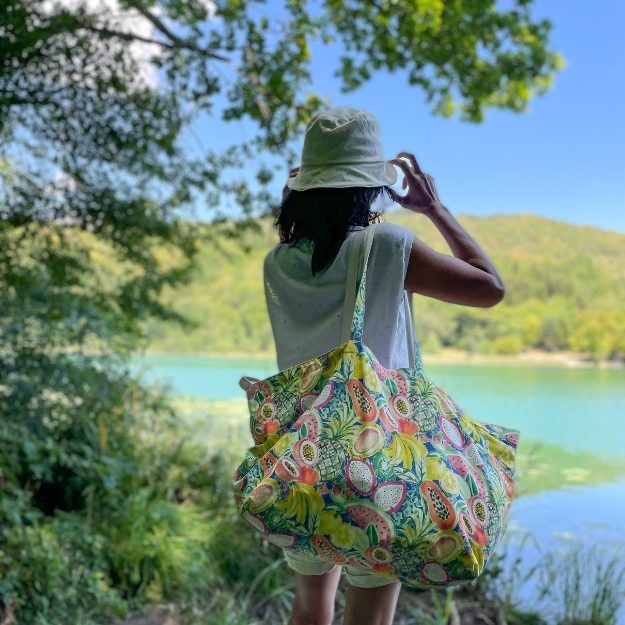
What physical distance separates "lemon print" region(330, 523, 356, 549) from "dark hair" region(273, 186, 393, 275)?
1.12 feet

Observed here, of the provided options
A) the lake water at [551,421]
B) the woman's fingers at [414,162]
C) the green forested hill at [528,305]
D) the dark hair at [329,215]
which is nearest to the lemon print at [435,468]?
the dark hair at [329,215]

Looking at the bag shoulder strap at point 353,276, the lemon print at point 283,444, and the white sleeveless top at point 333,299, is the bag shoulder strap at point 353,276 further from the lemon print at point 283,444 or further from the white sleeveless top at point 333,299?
the lemon print at point 283,444

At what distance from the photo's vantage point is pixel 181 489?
3.49 m

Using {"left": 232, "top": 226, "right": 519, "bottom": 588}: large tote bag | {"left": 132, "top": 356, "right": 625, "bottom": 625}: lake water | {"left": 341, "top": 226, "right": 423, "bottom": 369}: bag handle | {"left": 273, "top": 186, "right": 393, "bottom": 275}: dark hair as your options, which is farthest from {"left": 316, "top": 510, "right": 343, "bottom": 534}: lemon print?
{"left": 132, "top": 356, "right": 625, "bottom": 625}: lake water

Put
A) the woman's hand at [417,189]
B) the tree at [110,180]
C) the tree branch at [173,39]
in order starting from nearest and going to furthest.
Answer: the woman's hand at [417,189] < the tree at [110,180] < the tree branch at [173,39]

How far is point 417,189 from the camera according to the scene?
38.3 inches

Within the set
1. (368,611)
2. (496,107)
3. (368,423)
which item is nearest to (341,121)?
(368,423)

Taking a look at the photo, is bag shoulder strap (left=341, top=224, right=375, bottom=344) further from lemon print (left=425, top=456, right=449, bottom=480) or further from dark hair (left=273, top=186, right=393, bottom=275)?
lemon print (left=425, top=456, right=449, bottom=480)

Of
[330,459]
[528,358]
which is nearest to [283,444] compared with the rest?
[330,459]

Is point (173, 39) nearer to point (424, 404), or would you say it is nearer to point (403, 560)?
point (424, 404)

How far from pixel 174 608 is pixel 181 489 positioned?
1.24 meters

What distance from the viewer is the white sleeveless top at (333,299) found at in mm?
845

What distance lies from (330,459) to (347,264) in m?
0.26

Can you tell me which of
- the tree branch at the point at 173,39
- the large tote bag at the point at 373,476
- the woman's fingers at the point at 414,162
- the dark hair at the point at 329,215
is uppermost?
the tree branch at the point at 173,39
